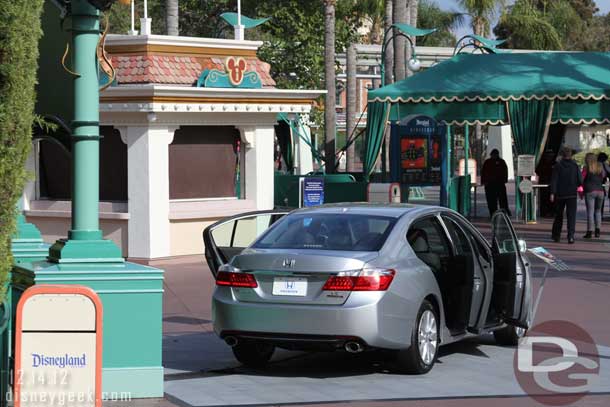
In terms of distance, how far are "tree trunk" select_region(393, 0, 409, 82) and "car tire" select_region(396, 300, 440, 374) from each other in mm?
24793

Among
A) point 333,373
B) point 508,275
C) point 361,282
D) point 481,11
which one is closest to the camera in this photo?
point 361,282

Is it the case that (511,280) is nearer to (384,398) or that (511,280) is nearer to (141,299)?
(384,398)

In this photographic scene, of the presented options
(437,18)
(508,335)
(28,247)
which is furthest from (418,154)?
(437,18)

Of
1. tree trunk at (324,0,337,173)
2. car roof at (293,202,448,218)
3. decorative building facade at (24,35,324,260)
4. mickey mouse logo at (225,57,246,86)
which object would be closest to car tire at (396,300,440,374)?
car roof at (293,202,448,218)

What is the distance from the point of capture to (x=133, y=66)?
2116 cm

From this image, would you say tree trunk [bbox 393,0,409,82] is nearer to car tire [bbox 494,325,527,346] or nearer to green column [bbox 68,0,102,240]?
car tire [bbox 494,325,527,346]

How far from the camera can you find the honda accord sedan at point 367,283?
10.1 meters

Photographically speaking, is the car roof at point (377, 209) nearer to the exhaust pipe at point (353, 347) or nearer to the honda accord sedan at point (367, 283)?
the honda accord sedan at point (367, 283)

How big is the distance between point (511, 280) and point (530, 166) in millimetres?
17524

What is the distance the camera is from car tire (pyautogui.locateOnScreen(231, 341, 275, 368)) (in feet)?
36.1

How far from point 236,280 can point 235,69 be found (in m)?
12.2

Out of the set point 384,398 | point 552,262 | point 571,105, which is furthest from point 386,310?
point 571,105

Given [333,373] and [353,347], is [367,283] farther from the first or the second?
[333,373]

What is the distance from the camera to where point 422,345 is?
10.5m
